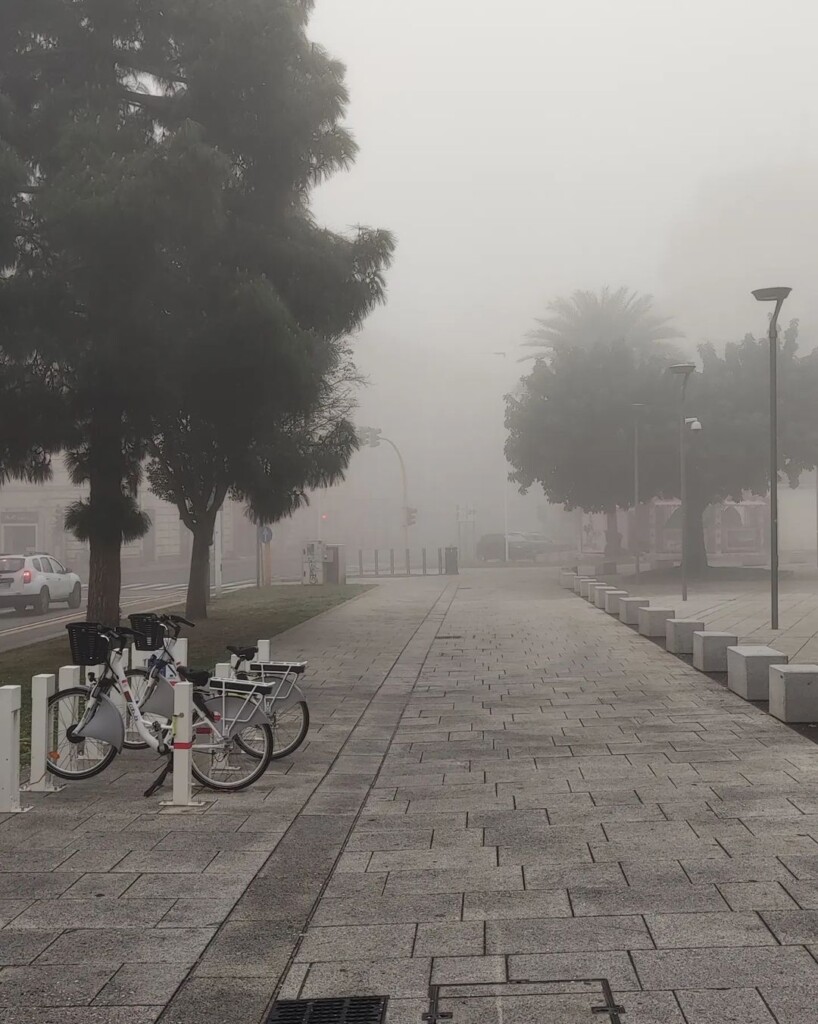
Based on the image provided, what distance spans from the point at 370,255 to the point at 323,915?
Result: 1489cm

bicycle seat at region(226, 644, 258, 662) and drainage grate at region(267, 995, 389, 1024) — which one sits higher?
bicycle seat at region(226, 644, 258, 662)

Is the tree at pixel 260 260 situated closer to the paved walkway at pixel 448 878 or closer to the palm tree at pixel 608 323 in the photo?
the paved walkway at pixel 448 878

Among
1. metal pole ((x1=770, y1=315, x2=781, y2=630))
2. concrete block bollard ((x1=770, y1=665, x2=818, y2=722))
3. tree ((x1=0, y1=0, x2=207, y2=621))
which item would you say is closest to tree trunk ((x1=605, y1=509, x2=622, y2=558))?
metal pole ((x1=770, y1=315, x2=781, y2=630))

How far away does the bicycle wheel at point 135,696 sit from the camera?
27.9 feet

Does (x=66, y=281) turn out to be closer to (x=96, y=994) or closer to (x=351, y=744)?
(x=351, y=744)

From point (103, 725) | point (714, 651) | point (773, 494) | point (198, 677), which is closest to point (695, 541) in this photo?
point (773, 494)

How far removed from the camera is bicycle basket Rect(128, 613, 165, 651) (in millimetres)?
8297

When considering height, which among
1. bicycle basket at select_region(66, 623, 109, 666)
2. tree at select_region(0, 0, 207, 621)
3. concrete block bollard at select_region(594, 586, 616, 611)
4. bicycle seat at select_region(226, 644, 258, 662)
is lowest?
concrete block bollard at select_region(594, 586, 616, 611)

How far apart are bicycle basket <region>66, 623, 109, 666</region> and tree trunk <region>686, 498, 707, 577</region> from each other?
3317 cm

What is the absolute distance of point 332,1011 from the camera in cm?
410

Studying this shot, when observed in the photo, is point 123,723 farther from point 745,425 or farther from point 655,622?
point 745,425

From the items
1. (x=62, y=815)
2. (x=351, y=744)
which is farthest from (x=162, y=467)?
(x=62, y=815)

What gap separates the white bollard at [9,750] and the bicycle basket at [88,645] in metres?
0.75

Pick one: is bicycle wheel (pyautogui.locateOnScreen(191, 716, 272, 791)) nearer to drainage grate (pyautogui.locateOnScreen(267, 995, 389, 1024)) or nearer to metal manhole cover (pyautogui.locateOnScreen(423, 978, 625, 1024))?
drainage grate (pyautogui.locateOnScreen(267, 995, 389, 1024))
